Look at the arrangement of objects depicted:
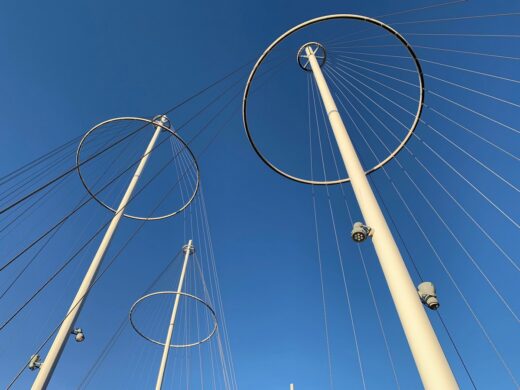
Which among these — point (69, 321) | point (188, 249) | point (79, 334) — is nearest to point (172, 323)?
point (188, 249)

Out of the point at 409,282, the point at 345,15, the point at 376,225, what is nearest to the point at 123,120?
the point at 345,15

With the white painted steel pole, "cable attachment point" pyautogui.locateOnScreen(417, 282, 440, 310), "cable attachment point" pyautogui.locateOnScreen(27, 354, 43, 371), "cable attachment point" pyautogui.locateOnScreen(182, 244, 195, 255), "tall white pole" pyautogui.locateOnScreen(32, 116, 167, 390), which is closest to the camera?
"cable attachment point" pyautogui.locateOnScreen(417, 282, 440, 310)

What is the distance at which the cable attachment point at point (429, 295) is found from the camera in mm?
4902

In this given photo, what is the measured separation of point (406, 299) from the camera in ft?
15.5

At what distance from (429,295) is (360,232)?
4.72ft

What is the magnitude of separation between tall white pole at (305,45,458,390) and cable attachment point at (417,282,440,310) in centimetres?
26

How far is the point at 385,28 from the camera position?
9.83 metres

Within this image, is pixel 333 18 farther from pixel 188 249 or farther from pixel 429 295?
pixel 188 249

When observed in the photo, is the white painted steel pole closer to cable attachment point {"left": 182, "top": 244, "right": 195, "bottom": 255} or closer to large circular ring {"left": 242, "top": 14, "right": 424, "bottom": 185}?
cable attachment point {"left": 182, "top": 244, "right": 195, "bottom": 255}

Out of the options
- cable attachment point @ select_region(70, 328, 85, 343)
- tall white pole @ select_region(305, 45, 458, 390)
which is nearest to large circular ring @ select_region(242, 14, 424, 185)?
tall white pole @ select_region(305, 45, 458, 390)

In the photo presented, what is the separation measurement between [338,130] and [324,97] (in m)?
1.62

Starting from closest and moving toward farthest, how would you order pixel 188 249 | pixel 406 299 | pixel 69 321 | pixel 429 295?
pixel 406 299 < pixel 429 295 < pixel 69 321 < pixel 188 249

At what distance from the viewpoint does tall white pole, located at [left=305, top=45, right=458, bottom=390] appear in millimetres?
4020

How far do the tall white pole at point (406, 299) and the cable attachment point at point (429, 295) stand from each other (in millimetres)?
258
